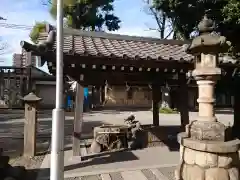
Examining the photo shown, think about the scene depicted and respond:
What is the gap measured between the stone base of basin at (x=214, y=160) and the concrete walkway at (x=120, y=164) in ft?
5.50

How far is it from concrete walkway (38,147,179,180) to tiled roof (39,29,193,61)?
3186mm

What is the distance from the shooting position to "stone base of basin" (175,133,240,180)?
491 cm

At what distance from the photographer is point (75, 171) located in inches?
269

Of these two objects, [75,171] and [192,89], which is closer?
[75,171]

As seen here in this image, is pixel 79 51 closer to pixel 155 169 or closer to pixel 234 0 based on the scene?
pixel 155 169

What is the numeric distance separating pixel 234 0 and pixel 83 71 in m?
5.53

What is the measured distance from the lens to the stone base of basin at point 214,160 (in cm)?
491

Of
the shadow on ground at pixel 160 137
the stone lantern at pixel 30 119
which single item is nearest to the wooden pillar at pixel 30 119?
the stone lantern at pixel 30 119

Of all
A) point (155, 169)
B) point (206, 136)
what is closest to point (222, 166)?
point (206, 136)

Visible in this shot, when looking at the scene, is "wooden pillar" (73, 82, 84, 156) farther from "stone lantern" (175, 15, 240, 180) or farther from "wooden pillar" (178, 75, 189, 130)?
"wooden pillar" (178, 75, 189, 130)

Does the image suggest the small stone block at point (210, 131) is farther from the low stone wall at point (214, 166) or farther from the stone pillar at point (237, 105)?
the stone pillar at point (237, 105)

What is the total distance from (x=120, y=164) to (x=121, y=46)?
13.2 feet

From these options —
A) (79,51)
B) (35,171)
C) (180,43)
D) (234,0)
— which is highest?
(234,0)

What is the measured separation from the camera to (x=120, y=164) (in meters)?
7.46
